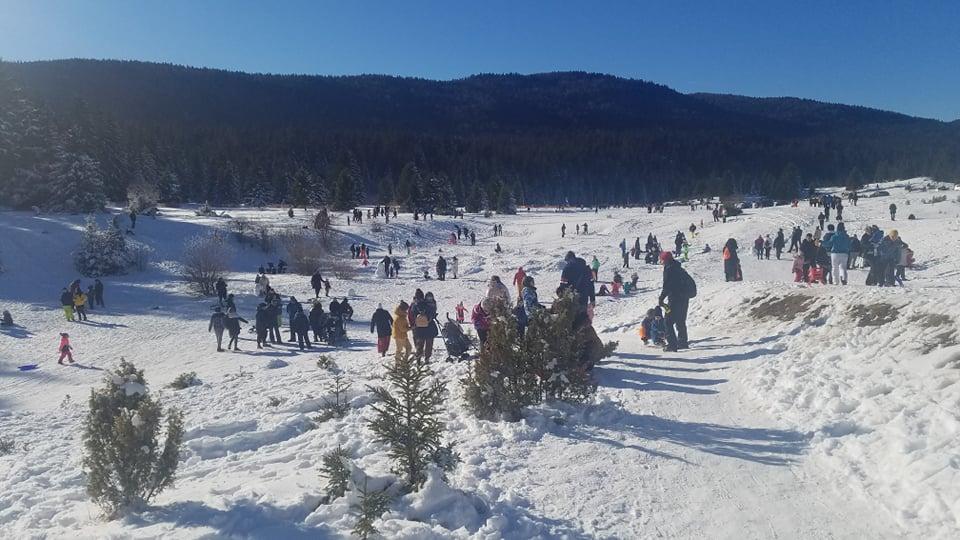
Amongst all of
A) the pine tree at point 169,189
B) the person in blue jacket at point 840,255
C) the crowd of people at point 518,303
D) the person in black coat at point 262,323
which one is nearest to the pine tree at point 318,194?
the pine tree at point 169,189

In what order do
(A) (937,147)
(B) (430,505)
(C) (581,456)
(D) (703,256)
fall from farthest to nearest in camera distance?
(A) (937,147) < (D) (703,256) < (C) (581,456) < (B) (430,505)

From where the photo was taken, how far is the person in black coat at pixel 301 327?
16.0m

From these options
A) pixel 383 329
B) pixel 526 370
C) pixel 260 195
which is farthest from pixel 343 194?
pixel 526 370

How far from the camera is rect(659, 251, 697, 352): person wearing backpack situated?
1015 centimetres

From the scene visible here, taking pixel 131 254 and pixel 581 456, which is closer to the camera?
pixel 581 456

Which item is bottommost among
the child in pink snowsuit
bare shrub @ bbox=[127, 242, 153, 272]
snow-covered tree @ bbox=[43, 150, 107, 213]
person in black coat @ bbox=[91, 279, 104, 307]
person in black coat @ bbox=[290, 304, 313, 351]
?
the child in pink snowsuit

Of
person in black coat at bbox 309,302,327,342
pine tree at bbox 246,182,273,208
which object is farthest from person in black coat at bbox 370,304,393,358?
pine tree at bbox 246,182,273,208

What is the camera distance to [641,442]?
630 centimetres

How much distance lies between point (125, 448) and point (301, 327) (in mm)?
11076

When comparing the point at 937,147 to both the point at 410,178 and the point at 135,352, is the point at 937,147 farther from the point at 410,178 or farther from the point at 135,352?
the point at 135,352

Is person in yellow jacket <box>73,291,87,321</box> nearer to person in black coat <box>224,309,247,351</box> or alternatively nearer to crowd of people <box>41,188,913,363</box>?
crowd of people <box>41,188,913,363</box>

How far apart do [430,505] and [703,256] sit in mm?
27296

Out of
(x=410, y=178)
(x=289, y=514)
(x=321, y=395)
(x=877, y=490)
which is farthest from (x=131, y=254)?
(x=410, y=178)

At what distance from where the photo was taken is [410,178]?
228 ft
